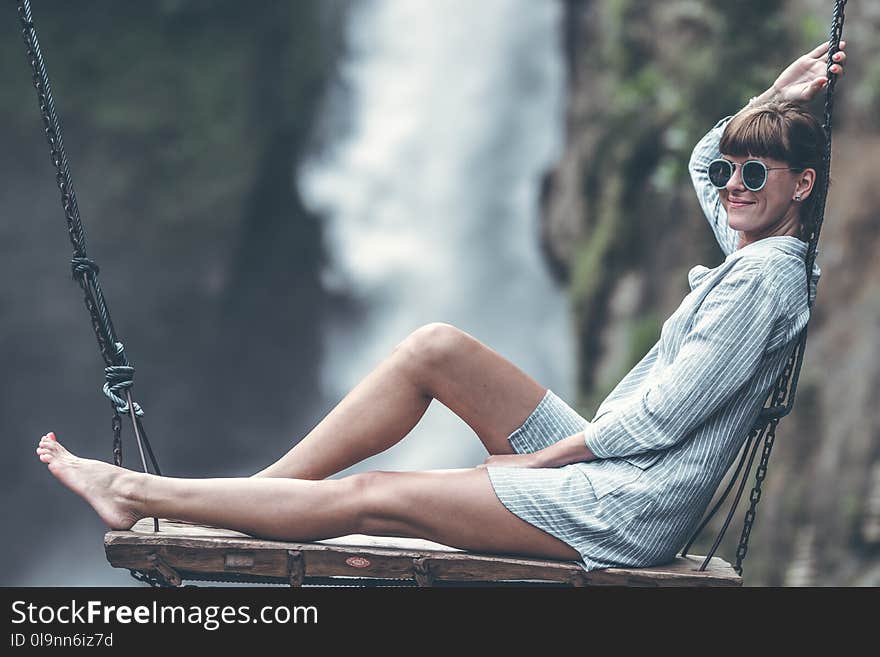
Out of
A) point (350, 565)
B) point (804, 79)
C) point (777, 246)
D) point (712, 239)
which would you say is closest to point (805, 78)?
point (804, 79)

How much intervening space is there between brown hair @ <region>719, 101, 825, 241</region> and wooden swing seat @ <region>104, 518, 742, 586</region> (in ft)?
3.32

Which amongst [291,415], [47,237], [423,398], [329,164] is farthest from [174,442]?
[423,398]

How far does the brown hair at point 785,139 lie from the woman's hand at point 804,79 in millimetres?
113

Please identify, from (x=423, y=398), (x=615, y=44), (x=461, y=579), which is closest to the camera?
(x=461, y=579)

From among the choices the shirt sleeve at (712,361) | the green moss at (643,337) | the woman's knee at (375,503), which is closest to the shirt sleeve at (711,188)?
the shirt sleeve at (712,361)

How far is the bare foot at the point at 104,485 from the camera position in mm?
3150

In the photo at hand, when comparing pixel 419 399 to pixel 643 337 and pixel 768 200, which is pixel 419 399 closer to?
pixel 768 200

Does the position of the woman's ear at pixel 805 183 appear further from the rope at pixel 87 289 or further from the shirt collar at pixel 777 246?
the rope at pixel 87 289

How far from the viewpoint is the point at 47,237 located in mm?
11383

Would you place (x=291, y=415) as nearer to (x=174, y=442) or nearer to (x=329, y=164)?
(x=174, y=442)

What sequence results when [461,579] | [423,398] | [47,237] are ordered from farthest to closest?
[47,237], [423,398], [461,579]

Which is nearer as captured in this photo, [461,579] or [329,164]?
[461,579]

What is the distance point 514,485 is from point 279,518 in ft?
2.03

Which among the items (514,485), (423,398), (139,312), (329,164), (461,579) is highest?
(329,164)
